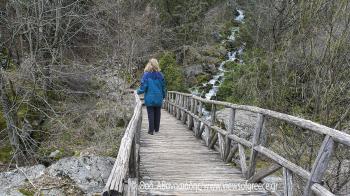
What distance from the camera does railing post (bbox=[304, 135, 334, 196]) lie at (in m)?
3.83

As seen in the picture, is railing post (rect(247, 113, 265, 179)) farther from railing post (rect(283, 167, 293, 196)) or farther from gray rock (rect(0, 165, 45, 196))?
gray rock (rect(0, 165, 45, 196))

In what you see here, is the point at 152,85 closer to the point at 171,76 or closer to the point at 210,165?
the point at 210,165

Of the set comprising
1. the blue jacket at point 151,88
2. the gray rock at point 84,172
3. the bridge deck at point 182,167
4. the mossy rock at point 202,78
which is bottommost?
the gray rock at point 84,172

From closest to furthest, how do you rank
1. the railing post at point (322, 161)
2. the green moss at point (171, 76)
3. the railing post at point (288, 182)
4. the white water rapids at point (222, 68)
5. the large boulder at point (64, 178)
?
the railing post at point (322, 161) < the railing post at point (288, 182) < the large boulder at point (64, 178) < the green moss at point (171, 76) < the white water rapids at point (222, 68)

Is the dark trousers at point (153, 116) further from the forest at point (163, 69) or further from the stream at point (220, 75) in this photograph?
the stream at point (220, 75)

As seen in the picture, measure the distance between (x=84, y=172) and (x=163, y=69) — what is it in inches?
813

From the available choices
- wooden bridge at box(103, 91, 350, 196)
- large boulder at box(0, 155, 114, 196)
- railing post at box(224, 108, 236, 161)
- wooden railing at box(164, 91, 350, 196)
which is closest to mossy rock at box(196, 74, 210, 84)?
wooden railing at box(164, 91, 350, 196)

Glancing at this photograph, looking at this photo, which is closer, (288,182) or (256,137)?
(288,182)

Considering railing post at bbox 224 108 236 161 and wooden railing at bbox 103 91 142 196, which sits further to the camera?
railing post at bbox 224 108 236 161

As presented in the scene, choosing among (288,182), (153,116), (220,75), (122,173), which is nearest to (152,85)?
(153,116)

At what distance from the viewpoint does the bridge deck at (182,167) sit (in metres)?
5.87

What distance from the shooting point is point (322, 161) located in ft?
12.8

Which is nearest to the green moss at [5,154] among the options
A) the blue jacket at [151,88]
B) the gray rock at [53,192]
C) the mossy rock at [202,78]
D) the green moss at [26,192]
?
the green moss at [26,192]

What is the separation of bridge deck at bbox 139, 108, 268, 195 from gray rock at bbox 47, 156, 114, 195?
4.55ft
